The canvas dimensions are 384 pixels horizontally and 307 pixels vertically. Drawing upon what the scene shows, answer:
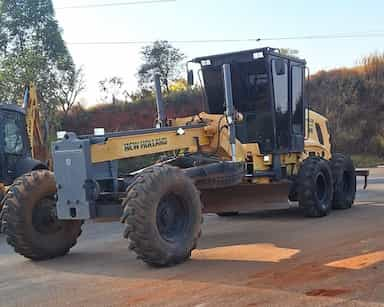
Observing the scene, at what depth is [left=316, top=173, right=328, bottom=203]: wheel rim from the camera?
475 inches

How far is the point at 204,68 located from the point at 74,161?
15.6ft

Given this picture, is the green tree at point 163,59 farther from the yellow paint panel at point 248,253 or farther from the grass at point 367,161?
the yellow paint panel at point 248,253

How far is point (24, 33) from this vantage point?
33031 millimetres

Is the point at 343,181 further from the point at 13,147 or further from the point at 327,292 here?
the point at 327,292

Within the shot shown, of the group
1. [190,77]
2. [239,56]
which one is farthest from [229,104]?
[239,56]

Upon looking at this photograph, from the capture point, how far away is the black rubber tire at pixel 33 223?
8.44m

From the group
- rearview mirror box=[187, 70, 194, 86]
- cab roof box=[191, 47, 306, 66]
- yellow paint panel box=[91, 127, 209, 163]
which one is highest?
cab roof box=[191, 47, 306, 66]

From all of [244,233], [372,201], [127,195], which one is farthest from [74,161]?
[372,201]

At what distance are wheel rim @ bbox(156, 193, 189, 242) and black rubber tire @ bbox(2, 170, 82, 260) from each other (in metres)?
1.57

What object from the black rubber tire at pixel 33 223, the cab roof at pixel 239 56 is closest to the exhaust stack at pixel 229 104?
the cab roof at pixel 239 56

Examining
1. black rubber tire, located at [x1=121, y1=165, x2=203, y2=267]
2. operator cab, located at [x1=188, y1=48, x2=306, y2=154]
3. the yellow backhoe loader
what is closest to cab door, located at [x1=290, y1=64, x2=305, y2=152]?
operator cab, located at [x1=188, y1=48, x2=306, y2=154]

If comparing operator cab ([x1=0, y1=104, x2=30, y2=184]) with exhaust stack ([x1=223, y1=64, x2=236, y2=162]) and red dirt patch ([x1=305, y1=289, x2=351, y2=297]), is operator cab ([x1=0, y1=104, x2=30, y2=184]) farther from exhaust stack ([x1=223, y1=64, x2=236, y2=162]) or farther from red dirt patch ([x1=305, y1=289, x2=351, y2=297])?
red dirt patch ([x1=305, y1=289, x2=351, y2=297])

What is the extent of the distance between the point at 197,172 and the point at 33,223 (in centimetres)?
227

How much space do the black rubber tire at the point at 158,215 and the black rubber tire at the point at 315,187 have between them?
3742 mm
